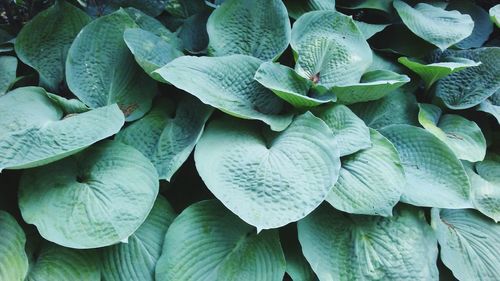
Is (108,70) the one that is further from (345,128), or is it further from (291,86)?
(345,128)

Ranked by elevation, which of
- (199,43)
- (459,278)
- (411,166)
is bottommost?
(459,278)

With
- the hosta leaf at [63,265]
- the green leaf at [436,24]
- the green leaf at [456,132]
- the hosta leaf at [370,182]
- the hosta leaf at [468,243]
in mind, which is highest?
the green leaf at [436,24]

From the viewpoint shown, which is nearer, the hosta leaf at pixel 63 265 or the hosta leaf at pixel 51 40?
the hosta leaf at pixel 63 265

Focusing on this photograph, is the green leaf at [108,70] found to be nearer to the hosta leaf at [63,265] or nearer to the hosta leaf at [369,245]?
the hosta leaf at [63,265]

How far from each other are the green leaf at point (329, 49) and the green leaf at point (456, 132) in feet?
0.69

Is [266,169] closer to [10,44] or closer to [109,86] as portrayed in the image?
[109,86]

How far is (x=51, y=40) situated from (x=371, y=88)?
2.62 feet

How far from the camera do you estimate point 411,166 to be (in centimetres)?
106

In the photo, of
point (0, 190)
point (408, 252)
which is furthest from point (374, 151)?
point (0, 190)

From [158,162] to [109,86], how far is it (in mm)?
243

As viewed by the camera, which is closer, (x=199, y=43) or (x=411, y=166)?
(x=411, y=166)

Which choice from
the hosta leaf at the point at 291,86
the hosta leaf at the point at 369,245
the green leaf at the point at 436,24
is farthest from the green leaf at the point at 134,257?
the green leaf at the point at 436,24

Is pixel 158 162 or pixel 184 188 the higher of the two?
pixel 158 162

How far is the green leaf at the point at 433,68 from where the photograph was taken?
114 cm
